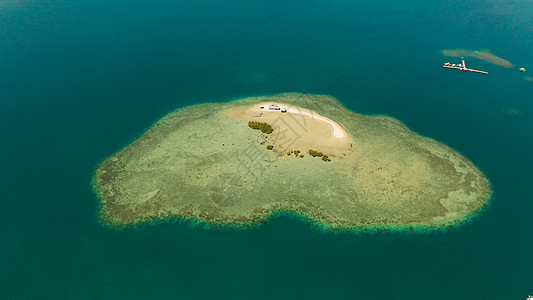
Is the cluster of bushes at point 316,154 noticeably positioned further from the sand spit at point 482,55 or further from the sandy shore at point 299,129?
the sand spit at point 482,55

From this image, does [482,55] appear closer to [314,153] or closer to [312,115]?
[312,115]

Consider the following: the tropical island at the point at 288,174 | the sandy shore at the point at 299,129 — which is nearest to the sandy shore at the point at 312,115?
the sandy shore at the point at 299,129

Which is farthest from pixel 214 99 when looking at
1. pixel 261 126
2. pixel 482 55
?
pixel 482 55

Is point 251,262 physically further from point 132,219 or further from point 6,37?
point 6,37

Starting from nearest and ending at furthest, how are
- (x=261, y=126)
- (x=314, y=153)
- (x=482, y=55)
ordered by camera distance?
1. (x=314, y=153)
2. (x=261, y=126)
3. (x=482, y=55)

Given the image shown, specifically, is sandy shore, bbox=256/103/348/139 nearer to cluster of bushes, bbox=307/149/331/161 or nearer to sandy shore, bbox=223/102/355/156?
sandy shore, bbox=223/102/355/156

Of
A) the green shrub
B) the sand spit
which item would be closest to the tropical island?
the green shrub
